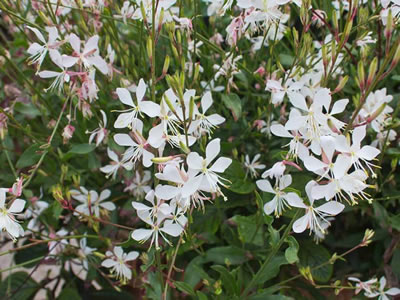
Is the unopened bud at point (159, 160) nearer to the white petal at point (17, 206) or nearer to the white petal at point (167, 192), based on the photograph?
the white petal at point (167, 192)

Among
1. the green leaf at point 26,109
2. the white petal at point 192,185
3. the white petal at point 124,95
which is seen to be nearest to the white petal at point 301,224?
the white petal at point 192,185

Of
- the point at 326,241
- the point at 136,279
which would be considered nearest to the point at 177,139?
the point at 136,279

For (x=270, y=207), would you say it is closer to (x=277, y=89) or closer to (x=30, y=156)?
(x=277, y=89)

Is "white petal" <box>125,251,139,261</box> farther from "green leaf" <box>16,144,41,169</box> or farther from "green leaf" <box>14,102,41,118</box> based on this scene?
"green leaf" <box>14,102,41,118</box>

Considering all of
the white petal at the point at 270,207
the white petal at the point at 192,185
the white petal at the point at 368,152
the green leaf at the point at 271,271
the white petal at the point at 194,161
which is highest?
the white petal at the point at 194,161

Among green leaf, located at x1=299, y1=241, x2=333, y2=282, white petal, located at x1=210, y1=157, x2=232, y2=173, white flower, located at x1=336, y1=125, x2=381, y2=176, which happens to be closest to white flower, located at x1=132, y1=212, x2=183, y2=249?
white petal, located at x1=210, y1=157, x2=232, y2=173

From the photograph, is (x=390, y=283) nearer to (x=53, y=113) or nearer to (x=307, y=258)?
(x=307, y=258)

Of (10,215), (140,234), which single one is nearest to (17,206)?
(10,215)
